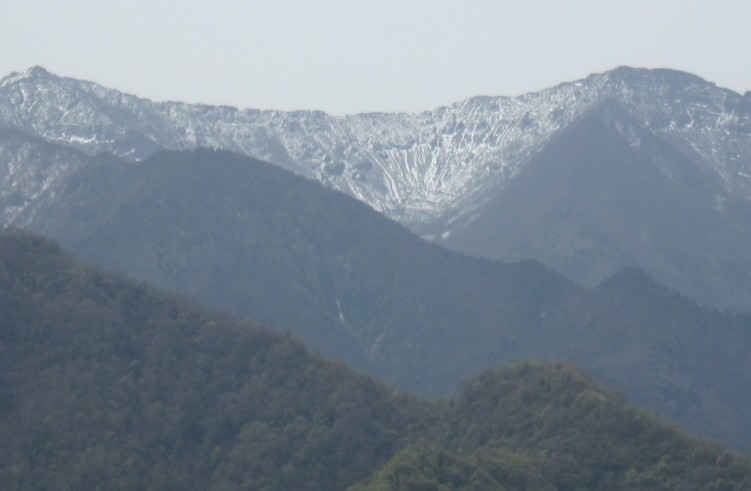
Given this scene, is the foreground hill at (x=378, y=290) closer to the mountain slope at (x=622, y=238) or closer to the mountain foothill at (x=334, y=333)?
the mountain foothill at (x=334, y=333)

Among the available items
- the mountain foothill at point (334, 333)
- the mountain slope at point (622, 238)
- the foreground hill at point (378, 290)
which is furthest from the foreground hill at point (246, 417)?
the mountain slope at point (622, 238)

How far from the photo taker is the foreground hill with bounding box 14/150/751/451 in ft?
402

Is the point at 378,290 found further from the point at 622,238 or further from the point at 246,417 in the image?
the point at 246,417

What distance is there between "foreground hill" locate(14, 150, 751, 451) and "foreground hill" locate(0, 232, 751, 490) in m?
44.0

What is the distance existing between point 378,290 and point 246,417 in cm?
7305

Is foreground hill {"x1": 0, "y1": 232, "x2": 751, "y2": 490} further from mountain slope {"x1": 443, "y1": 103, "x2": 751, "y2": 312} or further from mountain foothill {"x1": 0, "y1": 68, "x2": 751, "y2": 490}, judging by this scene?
mountain slope {"x1": 443, "y1": 103, "x2": 751, "y2": 312}

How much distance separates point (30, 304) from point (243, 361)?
34.1 ft

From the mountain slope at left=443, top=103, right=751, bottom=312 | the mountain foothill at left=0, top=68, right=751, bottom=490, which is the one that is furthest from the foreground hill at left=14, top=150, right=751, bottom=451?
the mountain slope at left=443, top=103, right=751, bottom=312

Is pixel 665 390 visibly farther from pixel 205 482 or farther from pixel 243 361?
pixel 205 482

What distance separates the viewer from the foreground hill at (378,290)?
12244cm

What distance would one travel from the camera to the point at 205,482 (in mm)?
62219

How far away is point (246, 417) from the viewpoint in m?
66.2

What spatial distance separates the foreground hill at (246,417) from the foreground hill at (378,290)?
4397 cm

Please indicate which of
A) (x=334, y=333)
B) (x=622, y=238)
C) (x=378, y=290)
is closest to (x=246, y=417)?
(x=334, y=333)
